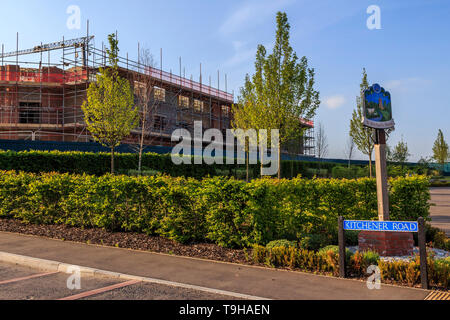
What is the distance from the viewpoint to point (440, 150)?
214 ft

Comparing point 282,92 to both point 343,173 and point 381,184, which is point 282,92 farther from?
point 343,173

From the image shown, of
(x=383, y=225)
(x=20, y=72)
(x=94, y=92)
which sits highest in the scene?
(x=20, y=72)

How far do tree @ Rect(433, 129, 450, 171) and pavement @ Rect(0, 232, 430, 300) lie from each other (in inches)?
2661

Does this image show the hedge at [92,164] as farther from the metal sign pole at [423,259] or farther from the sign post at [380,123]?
the metal sign pole at [423,259]

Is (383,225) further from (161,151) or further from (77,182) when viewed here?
(161,151)

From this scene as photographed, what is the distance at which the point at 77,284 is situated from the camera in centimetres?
560

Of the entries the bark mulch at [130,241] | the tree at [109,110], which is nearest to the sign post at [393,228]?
the bark mulch at [130,241]

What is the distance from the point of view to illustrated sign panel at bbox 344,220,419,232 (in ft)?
18.1

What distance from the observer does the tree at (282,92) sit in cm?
1494

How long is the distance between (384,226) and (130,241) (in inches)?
210

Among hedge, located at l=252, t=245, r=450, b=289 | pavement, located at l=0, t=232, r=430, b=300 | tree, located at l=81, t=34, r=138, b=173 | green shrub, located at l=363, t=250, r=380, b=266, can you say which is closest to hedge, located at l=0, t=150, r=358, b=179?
tree, located at l=81, t=34, r=138, b=173
